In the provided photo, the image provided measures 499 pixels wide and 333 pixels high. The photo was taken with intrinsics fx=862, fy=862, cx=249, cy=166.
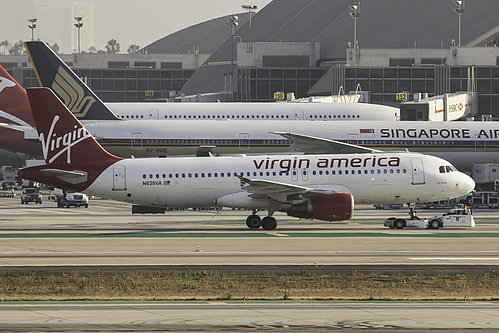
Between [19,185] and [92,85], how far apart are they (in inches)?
2620

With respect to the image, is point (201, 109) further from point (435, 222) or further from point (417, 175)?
point (435, 222)

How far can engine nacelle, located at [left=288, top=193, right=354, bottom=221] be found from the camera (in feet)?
163

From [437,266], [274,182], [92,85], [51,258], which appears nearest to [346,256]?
[437,266]

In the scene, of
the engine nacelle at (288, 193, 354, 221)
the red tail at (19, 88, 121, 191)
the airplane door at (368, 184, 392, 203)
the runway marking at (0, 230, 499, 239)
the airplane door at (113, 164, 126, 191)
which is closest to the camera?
the runway marking at (0, 230, 499, 239)

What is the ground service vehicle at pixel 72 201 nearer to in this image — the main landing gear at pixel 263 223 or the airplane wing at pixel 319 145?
the airplane wing at pixel 319 145

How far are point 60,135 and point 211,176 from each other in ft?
30.6

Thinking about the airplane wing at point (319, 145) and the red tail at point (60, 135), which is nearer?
the red tail at point (60, 135)

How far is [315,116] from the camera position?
80438 millimetres

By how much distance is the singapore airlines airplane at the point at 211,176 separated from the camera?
51250 mm

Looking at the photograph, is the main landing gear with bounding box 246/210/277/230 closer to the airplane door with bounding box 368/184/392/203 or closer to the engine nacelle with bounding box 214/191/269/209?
the engine nacelle with bounding box 214/191/269/209

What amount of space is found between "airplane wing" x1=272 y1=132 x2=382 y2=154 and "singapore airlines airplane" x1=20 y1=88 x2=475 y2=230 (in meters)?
14.1

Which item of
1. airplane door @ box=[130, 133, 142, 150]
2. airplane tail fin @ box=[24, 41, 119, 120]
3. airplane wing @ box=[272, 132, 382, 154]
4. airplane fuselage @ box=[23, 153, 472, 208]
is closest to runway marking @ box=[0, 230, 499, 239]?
airplane fuselage @ box=[23, 153, 472, 208]

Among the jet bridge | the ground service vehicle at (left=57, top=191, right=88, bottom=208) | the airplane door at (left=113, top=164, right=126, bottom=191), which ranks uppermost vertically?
the jet bridge

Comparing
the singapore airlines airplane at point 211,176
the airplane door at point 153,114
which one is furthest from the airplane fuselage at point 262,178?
the airplane door at point 153,114
